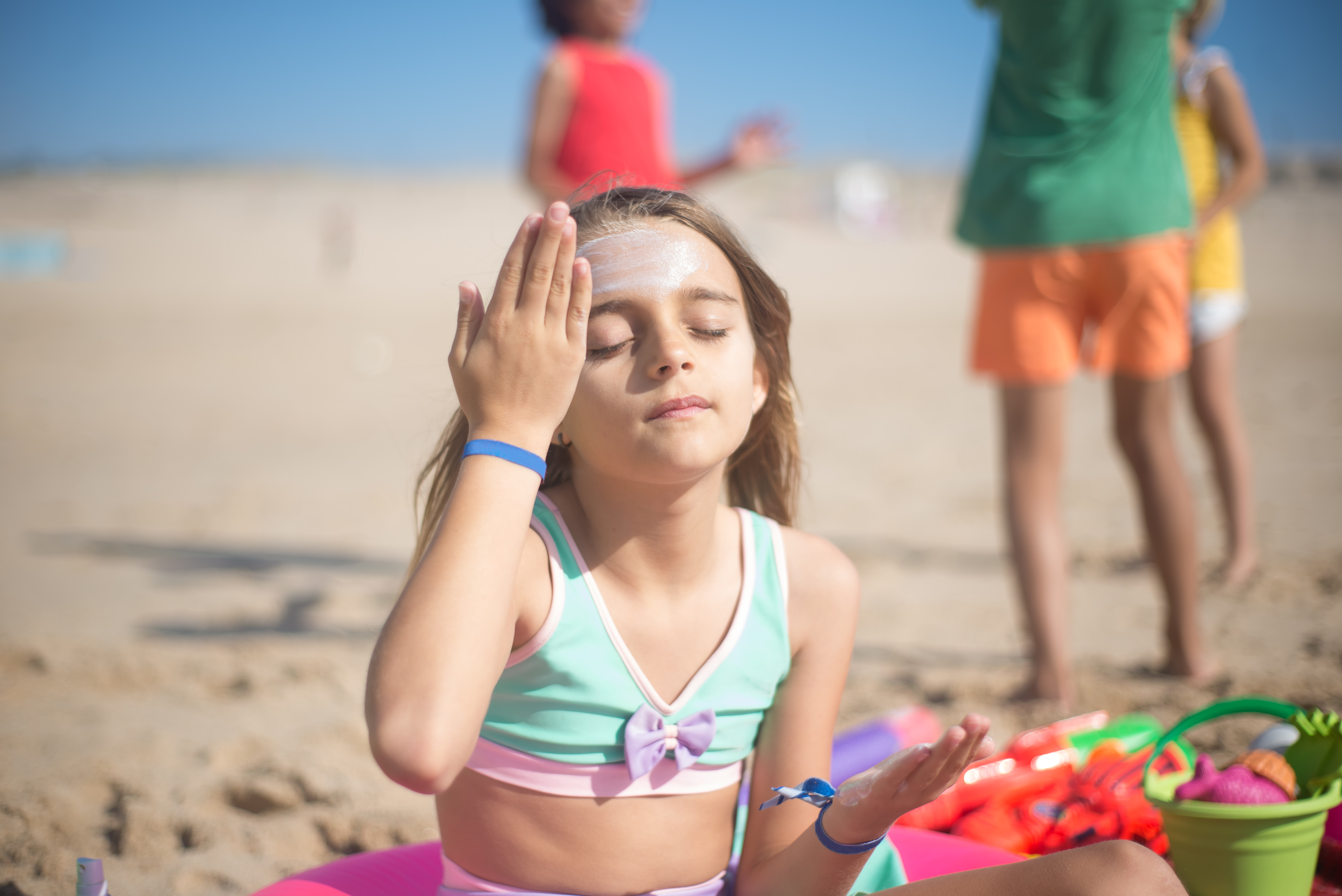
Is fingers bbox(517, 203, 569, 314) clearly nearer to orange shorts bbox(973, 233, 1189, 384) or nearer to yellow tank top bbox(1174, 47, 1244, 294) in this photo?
orange shorts bbox(973, 233, 1189, 384)

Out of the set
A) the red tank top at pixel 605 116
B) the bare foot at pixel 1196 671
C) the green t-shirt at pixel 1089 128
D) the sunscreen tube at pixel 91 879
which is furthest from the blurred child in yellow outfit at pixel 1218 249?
the sunscreen tube at pixel 91 879

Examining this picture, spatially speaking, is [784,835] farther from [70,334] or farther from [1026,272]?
[70,334]

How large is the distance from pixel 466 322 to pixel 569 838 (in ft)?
2.81

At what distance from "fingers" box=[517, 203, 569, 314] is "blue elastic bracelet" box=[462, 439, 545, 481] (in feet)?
0.60

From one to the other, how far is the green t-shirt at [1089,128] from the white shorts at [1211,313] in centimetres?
116

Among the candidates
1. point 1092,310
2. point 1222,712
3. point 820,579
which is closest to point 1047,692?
→ point 1092,310

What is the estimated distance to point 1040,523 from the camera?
3303mm

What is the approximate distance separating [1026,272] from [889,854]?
2.03 meters

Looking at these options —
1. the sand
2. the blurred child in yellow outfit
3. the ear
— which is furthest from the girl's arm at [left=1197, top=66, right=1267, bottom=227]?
the ear

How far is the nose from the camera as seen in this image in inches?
58.9

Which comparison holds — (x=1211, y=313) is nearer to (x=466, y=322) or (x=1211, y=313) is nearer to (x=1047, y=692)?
(x=1047, y=692)

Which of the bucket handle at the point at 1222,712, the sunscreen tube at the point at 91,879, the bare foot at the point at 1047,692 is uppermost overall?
the bucket handle at the point at 1222,712

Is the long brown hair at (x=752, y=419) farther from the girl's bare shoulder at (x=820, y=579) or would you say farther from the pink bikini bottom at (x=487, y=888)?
the pink bikini bottom at (x=487, y=888)

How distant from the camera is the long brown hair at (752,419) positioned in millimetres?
1710
